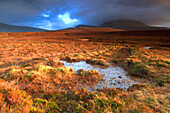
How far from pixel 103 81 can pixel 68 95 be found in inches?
132

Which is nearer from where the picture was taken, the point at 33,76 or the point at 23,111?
the point at 23,111

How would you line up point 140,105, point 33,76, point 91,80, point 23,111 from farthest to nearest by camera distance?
1. point 91,80
2. point 33,76
3. point 140,105
4. point 23,111

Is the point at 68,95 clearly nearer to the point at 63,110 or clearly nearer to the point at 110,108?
the point at 63,110

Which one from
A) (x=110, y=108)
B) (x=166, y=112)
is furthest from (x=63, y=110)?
(x=166, y=112)

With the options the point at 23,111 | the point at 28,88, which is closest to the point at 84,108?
the point at 23,111

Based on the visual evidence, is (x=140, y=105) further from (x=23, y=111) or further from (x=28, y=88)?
(x=28, y=88)

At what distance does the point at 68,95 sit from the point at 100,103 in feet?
5.93

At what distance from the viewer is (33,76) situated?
6172 mm

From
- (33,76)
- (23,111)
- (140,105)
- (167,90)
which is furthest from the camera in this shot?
(33,76)

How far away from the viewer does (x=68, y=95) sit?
15.1ft

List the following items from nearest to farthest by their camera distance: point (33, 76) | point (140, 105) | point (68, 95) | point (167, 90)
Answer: point (140, 105) → point (68, 95) → point (167, 90) → point (33, 76)

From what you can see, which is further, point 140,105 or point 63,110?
point 140,105

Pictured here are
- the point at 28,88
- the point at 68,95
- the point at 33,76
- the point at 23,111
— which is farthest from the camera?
the point at 33,76

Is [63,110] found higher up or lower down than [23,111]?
lower down
